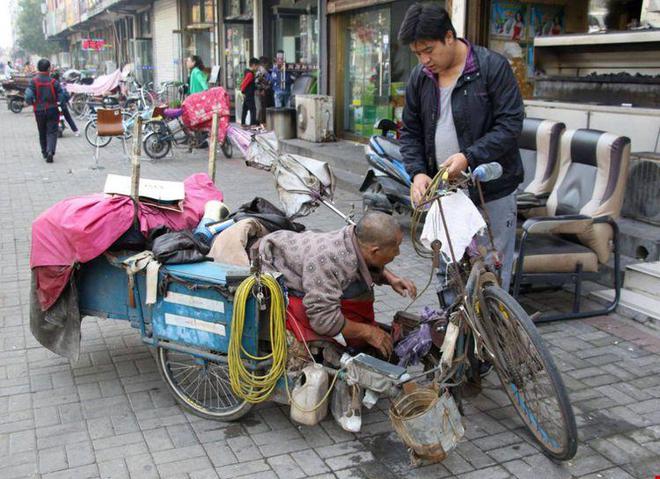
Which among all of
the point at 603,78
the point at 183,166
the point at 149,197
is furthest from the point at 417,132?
the point at 183,166

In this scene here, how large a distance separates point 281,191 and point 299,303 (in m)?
0.95

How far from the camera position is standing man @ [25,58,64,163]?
500 inches

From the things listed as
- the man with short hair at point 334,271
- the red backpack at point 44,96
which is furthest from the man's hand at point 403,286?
the red backpack at point 44,96

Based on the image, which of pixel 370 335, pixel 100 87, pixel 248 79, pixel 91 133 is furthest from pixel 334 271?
pixel 100 87

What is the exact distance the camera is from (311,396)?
3180 millimetres

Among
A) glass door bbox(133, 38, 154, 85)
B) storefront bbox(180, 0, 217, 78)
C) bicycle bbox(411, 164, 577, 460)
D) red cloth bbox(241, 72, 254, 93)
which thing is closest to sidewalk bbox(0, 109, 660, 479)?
bicycle bbox(411, 164, 577, 460)

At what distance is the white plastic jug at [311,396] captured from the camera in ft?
10.4

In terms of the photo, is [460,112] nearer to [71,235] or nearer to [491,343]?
[491,343]

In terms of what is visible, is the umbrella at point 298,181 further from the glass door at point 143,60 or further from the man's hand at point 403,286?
the glass door at point 143,60

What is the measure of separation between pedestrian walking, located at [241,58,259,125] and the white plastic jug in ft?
41.5

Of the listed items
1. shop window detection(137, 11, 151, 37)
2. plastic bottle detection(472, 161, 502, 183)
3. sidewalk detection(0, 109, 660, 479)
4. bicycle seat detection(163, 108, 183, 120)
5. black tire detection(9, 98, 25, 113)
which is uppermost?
shop window detection(137, 11, 151, 37)

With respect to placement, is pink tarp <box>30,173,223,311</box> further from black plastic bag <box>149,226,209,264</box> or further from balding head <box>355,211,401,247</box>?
balding head <box>355,211,401,247</box>

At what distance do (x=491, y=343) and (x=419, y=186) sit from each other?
2.84 ft

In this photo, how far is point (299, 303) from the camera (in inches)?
132
